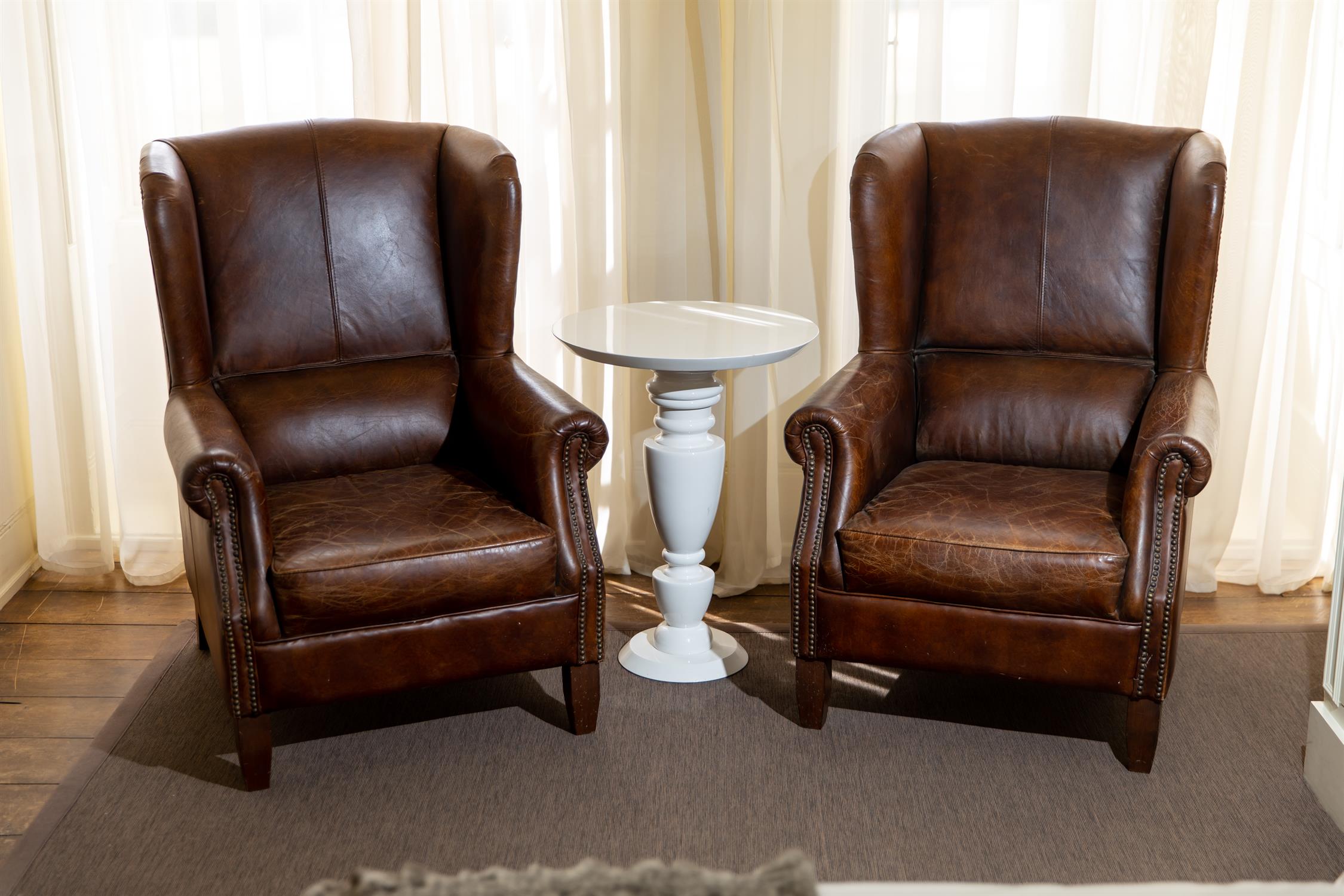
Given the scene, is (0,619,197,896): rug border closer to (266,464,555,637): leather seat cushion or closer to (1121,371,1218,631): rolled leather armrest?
(266,464,555,637): leather seat cushion

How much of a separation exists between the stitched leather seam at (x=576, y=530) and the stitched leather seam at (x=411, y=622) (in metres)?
0.02

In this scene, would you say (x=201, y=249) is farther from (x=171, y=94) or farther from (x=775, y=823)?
(x=775, y=823)

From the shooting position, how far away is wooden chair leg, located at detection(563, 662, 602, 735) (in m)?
2.34

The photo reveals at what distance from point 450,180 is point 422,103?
54cm

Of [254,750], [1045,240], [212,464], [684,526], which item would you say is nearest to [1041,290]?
[1045,240]

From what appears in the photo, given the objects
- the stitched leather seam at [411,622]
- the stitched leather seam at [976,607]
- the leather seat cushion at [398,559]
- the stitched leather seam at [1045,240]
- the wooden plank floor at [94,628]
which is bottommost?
the wooden plank floor at [94,628]

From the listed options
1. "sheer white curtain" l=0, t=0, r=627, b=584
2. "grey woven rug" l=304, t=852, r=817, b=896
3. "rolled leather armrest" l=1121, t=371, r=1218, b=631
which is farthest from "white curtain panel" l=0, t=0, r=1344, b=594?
"grey woven rug" l=304, t=852, r=817, b=896

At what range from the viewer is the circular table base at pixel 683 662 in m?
2.62

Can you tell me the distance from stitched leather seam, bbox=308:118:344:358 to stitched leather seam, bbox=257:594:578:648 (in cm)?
68

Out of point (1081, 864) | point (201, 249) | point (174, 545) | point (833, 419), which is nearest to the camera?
point (1081, 864)

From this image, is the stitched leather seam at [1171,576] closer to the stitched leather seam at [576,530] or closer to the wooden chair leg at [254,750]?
the stitched leather seam at [576,530]

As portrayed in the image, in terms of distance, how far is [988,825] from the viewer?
2080mm

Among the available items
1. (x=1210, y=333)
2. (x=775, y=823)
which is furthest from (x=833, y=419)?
(x=1210, y=333)

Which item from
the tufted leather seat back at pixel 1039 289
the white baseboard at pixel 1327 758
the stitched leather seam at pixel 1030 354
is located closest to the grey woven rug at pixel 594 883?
the white baseboard at pixel 1327 758
